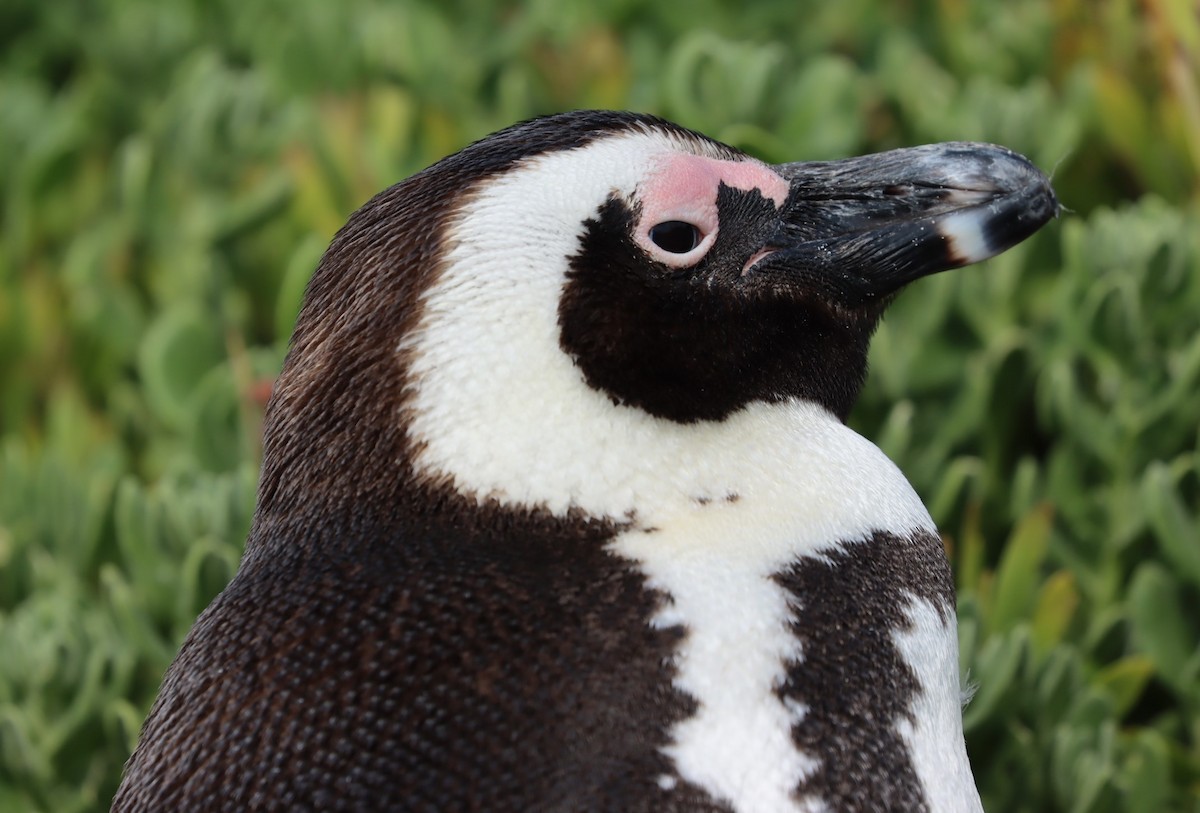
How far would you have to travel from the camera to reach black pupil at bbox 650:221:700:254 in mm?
1241

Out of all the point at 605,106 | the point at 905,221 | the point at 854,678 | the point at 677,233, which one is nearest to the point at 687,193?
the point at 677,233

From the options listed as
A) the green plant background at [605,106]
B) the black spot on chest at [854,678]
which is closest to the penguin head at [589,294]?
the black spot on chest at [854,678]

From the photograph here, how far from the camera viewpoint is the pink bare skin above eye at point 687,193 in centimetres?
123

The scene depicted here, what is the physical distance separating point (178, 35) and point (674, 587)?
266 cm

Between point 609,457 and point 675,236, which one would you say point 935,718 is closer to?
point 609,457

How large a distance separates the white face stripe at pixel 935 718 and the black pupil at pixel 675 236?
309 millimetres

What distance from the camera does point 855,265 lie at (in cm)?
133

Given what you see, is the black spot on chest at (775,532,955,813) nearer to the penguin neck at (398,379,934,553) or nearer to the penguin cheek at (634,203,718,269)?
the penguin neck at (398,379,934,553)

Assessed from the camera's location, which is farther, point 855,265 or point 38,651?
point 38,651

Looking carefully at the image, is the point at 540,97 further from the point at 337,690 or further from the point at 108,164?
the point at 337,690

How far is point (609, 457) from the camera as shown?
117cm

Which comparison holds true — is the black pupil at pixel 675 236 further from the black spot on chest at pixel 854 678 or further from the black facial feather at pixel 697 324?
the black spot on chest at pixel 854 678

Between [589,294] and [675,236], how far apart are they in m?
0.10

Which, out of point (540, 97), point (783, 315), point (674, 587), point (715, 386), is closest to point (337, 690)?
point (674, 587)
